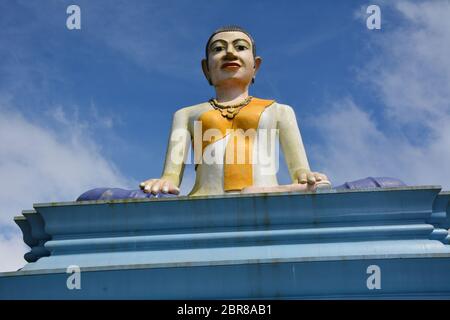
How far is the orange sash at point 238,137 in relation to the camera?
20.8ft

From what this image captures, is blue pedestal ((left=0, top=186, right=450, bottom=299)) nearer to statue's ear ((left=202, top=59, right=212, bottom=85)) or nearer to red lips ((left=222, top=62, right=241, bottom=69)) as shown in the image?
red lips ((left=222, top=62, right=241, bottom=69))

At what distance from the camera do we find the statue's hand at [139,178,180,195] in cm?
580

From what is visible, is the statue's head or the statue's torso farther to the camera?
the statue's head

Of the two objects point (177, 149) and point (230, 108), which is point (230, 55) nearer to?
point (230, 108)

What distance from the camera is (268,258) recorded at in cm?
475

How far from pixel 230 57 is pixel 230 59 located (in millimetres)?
25

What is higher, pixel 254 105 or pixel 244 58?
pixel 244 58

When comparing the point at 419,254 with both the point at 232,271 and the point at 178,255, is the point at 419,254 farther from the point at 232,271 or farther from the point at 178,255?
the point at 178,255

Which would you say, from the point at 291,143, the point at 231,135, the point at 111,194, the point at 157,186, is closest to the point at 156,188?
the point at 157,186

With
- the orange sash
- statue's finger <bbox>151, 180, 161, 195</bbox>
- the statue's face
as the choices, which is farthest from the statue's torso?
statue's finger <bbox>151, 180, 161, 195</bbox>

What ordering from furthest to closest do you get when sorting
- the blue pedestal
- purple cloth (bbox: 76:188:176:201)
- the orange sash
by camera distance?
the orange sash → purple cloth (bbox: 76:188:176:201) → the blue pedestal
